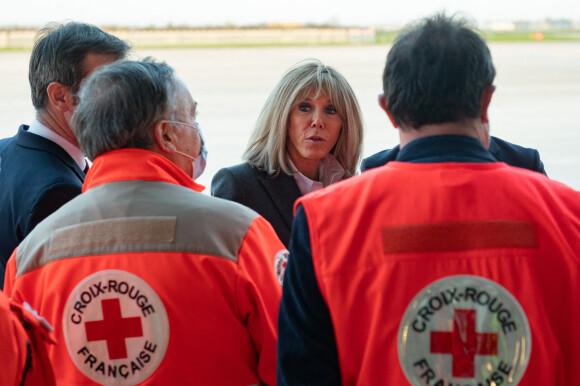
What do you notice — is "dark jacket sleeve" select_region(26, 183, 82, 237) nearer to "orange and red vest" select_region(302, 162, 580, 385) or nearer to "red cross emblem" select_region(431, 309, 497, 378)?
"orange and red vest" select_region(302, 162, 580, 385)

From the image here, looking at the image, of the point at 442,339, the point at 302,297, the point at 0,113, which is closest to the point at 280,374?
the point at 302,297

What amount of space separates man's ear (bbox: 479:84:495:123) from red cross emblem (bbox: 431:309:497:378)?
314 mm

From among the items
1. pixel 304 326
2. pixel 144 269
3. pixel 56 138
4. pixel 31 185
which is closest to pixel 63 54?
pixel 56 138

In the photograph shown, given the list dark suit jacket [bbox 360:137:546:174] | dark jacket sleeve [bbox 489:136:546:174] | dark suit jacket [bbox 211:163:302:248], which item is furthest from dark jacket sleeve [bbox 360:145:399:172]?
dark suit jacket [bbox 211:163:302:248]

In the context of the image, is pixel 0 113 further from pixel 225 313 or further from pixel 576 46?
pixel 576 46

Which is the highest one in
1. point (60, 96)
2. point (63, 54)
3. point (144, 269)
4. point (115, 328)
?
point (63, 54)

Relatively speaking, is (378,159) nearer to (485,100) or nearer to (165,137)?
(165,137)

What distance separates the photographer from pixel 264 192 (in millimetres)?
2527

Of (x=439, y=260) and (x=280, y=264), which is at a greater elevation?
(x=439, y=260)

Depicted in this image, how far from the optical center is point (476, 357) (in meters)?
1.06

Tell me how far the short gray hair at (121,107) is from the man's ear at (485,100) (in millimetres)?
621

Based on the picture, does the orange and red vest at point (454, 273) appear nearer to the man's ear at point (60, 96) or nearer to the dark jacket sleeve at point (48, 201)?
the dark jacket sleeve at point (48, 201)

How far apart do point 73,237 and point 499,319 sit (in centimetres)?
78

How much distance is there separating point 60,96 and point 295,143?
93 centimetres
